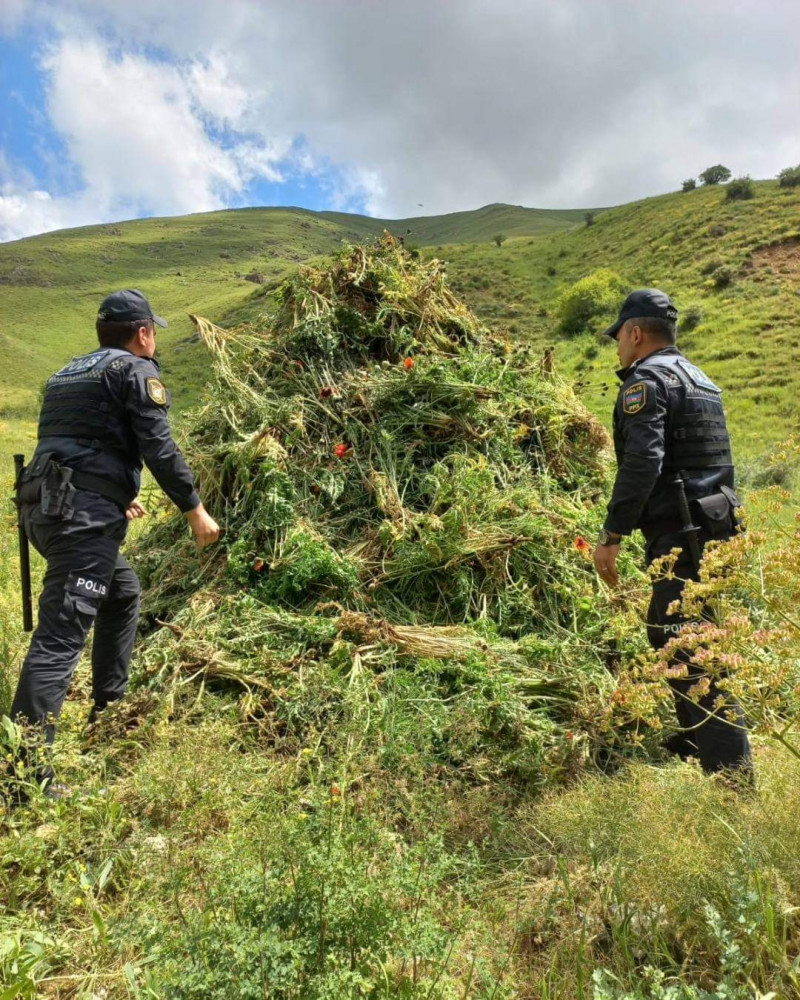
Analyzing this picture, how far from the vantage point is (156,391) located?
2.87 meters

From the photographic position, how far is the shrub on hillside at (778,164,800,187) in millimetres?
39312

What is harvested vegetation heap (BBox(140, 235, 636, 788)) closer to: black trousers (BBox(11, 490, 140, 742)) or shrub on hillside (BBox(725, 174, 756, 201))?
black trousers (BBox(11, 490, 140, 742))

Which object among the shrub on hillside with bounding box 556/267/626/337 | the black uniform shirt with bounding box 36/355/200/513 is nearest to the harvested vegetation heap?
the black uniform shirt with bounding box 36/355/200/513

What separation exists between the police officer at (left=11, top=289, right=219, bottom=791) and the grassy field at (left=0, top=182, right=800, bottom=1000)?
39 cm

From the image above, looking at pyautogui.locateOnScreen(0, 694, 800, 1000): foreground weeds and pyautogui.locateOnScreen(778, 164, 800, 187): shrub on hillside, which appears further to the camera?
pyautogui.locateOnScreen(778, 164, 800, 187): shrub on hillside

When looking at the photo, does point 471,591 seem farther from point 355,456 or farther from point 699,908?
point 699,908

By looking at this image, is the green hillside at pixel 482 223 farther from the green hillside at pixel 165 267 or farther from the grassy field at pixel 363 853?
the grassy field at pixel 363 853

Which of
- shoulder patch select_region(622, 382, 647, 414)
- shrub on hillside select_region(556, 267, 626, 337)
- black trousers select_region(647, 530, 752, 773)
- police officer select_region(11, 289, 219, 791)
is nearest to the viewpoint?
black trousers select_region(647, 530, 752, 773)

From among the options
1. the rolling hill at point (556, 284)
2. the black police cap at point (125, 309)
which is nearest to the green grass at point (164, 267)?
the rolling hill at point (556, 284)

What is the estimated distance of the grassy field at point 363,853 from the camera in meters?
1.55

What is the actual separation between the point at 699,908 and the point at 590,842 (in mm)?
404

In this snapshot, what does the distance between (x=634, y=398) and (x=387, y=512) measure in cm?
195

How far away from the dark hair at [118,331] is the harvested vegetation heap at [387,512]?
4.93 ft

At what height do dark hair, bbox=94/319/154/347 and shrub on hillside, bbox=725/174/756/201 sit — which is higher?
shrub on hillside, bbox=725/174/756/201
